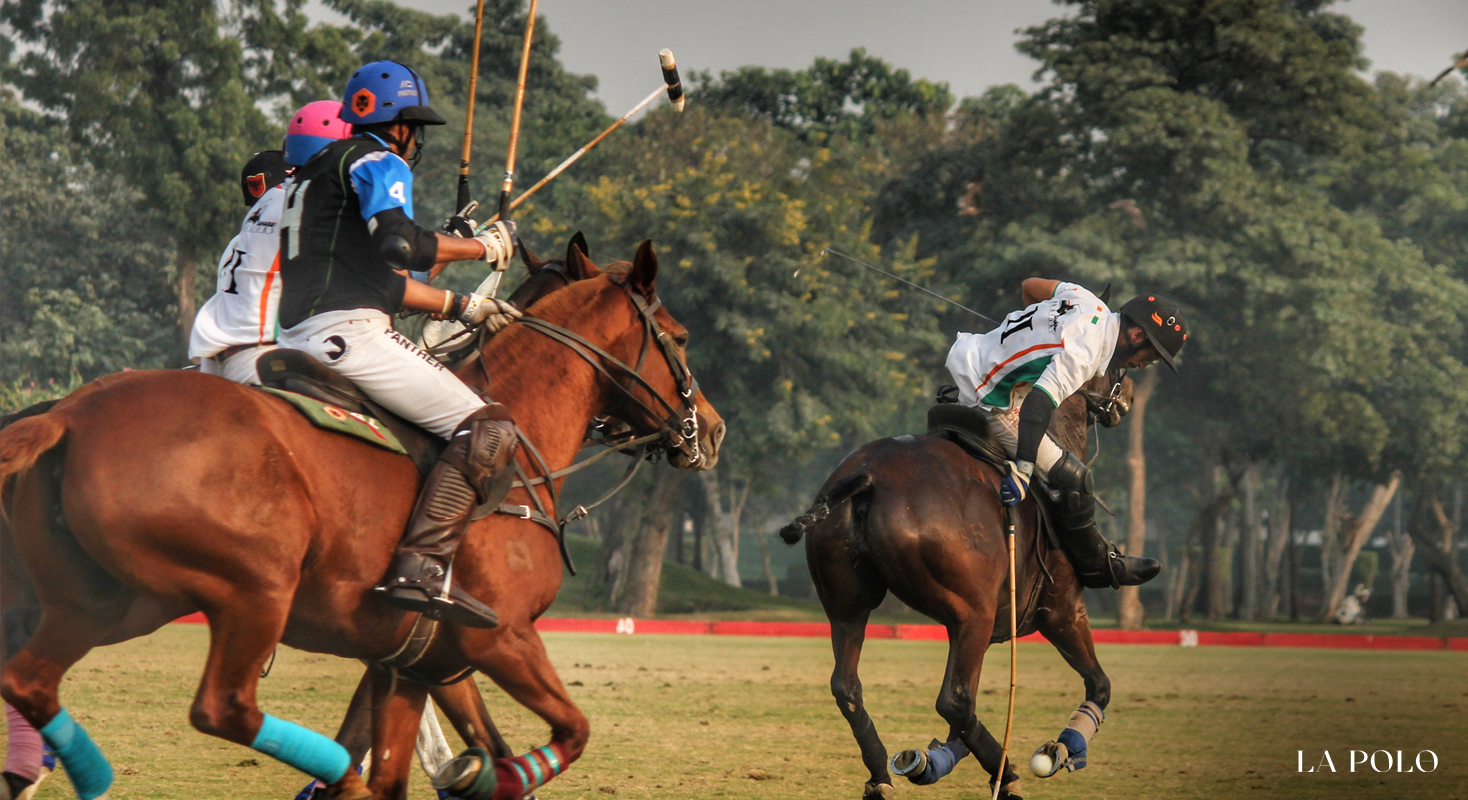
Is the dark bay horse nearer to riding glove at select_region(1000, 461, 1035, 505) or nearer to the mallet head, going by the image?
riding glove at select_region(1000, 461, 1035, 505)

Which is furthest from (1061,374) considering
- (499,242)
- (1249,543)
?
(1249,543)

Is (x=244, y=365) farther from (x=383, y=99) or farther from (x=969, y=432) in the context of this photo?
(x=969, y=432)

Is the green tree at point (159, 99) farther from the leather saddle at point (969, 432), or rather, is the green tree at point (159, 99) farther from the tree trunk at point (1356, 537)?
the tree trunk at point (1356, 537)

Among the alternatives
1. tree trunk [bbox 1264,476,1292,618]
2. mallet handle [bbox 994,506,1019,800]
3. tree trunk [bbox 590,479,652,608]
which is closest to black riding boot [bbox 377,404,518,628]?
mallet handle [bbox 994,506,1019,800]

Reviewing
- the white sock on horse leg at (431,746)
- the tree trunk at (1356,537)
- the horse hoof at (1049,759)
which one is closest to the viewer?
the white sock on horse leg at (431,746)

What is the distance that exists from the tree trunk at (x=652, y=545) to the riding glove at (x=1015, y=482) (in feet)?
71.8

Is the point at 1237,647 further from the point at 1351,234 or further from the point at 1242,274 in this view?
the point at 1351,234

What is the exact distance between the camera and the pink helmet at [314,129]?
220 inches

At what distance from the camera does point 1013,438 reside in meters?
7.23

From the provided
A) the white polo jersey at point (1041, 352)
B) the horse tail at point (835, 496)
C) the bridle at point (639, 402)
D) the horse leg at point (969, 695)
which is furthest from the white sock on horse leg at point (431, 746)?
the white polo jersey at point (1041, 352)

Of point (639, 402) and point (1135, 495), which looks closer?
point (639, 402)

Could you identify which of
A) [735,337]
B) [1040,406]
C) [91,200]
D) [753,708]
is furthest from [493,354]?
[91,200]

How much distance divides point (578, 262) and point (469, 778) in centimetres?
208

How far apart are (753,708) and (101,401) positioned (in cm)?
773
